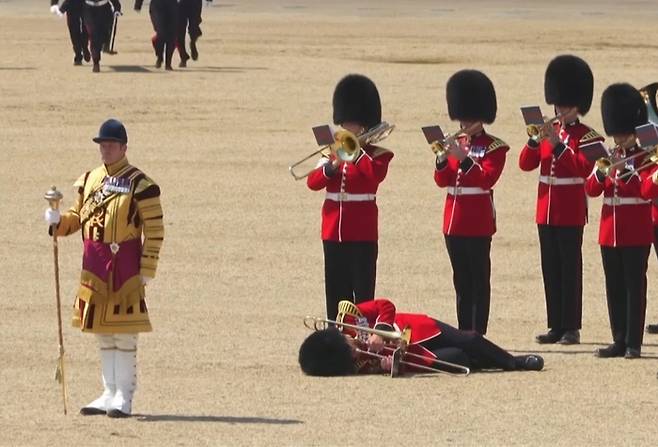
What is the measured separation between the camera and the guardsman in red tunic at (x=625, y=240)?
35.8 feet

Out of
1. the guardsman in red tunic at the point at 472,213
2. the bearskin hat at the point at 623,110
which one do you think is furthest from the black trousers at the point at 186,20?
the bearskin hat at the point at 623,110

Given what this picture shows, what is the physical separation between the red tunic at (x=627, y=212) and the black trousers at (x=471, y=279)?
760mm

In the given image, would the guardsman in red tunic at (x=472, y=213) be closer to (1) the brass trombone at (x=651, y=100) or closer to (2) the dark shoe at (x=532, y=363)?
(2) the dark shoe at (x=532, y=363)

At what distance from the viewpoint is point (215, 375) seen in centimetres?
1055

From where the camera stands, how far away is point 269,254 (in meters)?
14.5

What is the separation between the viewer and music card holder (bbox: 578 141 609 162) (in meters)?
10.9

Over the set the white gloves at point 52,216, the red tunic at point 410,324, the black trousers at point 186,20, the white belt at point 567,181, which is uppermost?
the black trousers at point 186,20

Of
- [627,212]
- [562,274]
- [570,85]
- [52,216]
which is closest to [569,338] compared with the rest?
[562,274]

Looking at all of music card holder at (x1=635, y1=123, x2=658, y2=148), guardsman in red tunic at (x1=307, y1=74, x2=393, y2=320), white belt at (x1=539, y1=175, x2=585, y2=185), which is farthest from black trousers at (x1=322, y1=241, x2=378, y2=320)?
music card holder at (x1=635, y1=123, x2=658, y2=148)

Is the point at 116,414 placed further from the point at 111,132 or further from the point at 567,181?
the point at 567,181

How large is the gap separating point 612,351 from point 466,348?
37.3 inches

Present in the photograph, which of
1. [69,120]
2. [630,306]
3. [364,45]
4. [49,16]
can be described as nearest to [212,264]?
[630,306]

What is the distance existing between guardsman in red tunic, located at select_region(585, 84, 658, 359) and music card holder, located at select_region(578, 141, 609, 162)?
0.06 m

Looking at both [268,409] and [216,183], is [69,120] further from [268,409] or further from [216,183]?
[268,409]
